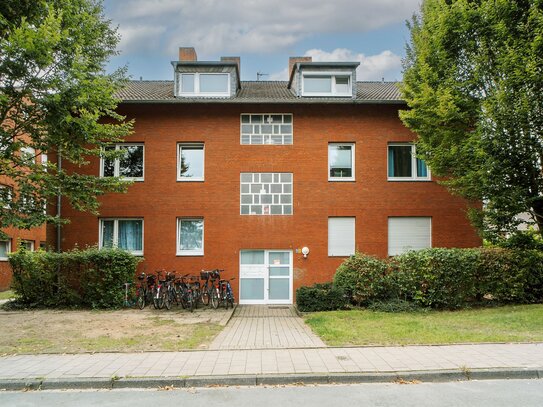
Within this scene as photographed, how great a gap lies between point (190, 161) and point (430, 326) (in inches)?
432

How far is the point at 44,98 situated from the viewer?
10.9 meters

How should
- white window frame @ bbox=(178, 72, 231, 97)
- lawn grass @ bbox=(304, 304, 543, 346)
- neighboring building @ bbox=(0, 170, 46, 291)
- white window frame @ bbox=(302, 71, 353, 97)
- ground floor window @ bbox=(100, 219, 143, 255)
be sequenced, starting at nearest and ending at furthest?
lawn grass @ bbox=(304, 304, 543, 346)
ground floor window @ bbox=(100, 219, 143, 255)
white window frame @ bbox=(302, 71, 353, 97)
white window frame @ bbox=(178, 72, 231, 97)
neighboring building @ bbox=(0, 170, 46, 291)

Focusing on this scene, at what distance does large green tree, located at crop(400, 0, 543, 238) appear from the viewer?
12.5 m

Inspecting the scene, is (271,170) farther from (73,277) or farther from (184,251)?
(73,277)

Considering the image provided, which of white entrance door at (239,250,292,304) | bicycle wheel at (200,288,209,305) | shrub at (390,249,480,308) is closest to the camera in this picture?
shrub at (390,249,480,308)

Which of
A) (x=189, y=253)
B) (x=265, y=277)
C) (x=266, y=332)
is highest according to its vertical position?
(x=189, y=253)

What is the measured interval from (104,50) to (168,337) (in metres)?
8.90

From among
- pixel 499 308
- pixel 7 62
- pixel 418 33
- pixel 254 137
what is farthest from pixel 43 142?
pixel 499 308

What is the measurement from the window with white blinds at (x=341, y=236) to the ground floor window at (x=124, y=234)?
23.7 ft

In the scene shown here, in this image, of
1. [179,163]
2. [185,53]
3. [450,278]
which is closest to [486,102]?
[450,278]

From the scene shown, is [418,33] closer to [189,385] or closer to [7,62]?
[7,62]

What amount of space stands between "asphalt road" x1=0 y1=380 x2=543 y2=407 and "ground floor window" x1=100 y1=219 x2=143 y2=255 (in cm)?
1160

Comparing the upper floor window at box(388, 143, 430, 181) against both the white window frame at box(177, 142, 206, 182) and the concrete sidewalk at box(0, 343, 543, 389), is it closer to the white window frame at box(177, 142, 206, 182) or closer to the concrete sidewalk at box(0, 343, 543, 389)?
the white window frame at box(177, 142, 206, 182)

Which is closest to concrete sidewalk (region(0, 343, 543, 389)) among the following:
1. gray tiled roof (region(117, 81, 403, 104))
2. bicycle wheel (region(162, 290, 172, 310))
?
bicycle wheel (region(162, 290, 172, 310))
